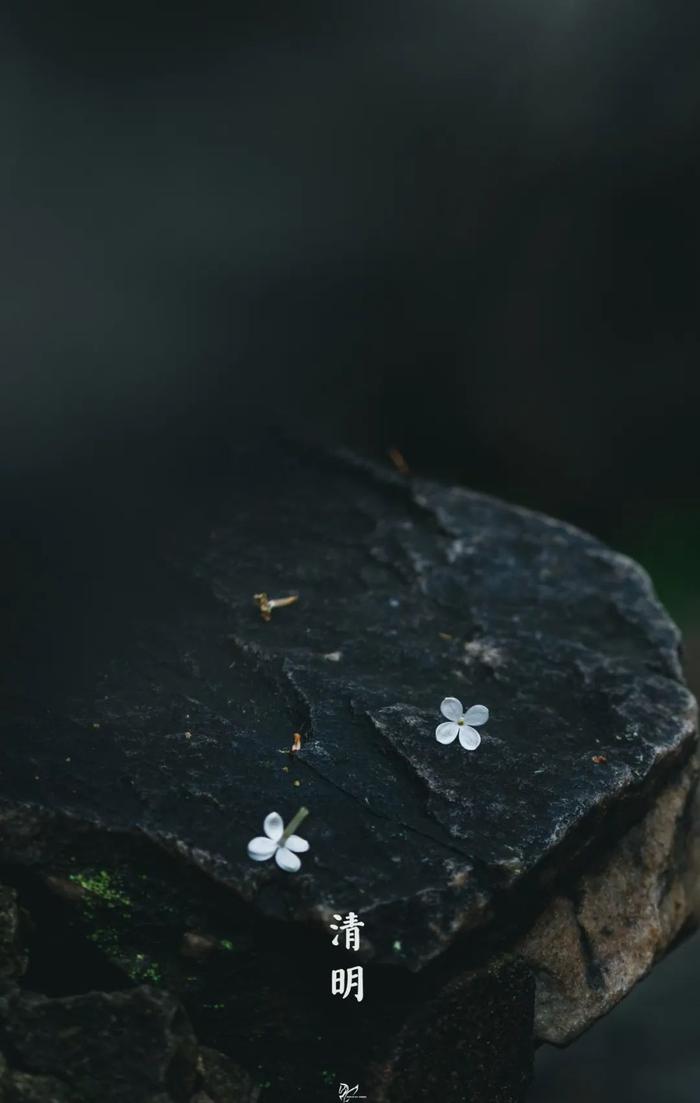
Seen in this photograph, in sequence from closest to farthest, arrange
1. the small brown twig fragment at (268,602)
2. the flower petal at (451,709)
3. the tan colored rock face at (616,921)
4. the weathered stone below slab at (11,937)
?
1. the weathered stone below slab at (11,937)
2. the tan colored rock face at (616,921)
3. the flower petal at (451,709)
4. the small brown twig fragment at (268,602)

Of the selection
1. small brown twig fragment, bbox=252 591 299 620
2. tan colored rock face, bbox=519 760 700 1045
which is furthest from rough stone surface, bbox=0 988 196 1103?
small brown twig fragment, bbox=252 591 299 620

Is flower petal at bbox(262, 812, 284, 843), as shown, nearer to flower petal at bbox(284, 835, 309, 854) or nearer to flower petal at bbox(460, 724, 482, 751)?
flower petal at bbox(284, 835, 309, 854)

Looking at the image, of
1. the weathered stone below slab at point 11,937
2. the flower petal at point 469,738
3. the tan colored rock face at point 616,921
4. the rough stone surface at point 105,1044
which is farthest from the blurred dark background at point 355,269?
the rough stone surface at point 105,1044

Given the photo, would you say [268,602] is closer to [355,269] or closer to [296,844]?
[296,844]

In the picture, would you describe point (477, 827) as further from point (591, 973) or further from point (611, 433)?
point (611, 433)

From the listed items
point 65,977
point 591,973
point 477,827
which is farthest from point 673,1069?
point 65,977

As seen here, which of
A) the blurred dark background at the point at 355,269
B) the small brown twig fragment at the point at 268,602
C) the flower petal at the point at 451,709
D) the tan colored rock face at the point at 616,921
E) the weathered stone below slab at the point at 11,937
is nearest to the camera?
the weathered stone below slab at the point at 11,937

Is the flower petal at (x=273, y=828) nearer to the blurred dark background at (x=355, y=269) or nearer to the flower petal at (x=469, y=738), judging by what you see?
the flower petal at (x=469, y=738)
